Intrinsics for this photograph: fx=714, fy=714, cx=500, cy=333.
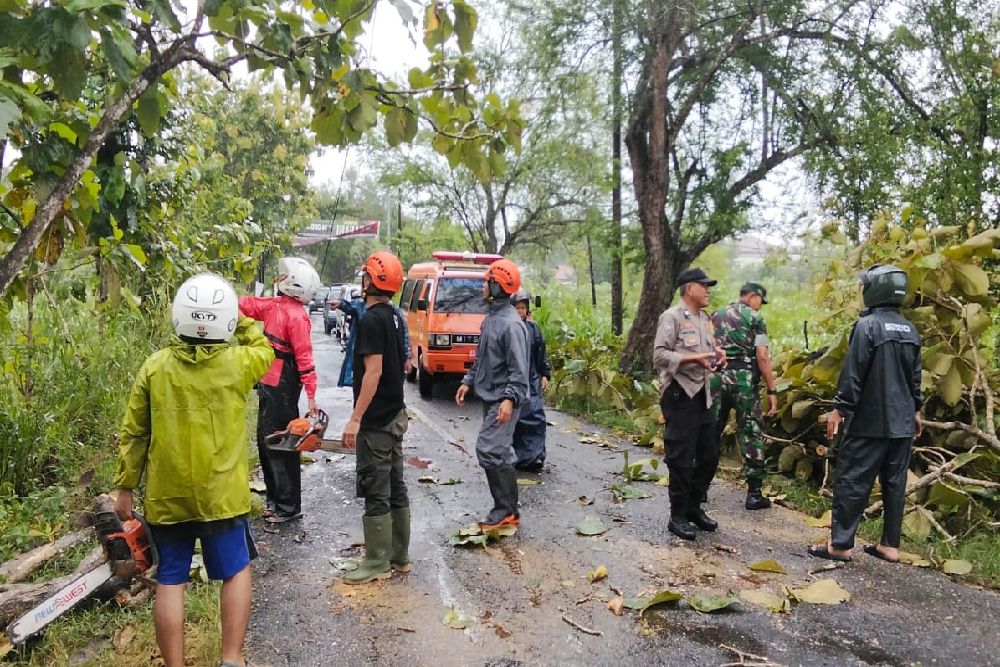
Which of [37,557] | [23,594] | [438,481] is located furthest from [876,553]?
[37,557]

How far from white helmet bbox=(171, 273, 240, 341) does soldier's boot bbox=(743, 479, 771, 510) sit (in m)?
4.64

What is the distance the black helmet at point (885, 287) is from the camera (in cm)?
480

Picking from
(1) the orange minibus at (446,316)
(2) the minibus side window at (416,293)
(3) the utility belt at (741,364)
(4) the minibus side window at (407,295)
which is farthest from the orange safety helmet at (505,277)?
(4) the minibus side window at (407,295)

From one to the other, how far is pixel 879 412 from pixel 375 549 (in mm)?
3382

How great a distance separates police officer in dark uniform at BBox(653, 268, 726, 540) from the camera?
5094mm

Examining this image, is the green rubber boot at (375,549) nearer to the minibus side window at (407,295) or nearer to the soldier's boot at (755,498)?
the soldier's boot at (755,498)

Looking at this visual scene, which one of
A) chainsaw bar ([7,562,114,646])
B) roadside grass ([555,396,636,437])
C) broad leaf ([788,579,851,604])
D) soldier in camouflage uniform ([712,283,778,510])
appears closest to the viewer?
chainsaw bar ([7,562,114,646])

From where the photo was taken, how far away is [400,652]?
356 cm

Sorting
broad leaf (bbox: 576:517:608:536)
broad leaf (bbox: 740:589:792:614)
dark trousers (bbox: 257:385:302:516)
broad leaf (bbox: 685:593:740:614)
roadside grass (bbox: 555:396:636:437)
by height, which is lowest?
broad leaf (bbox: 740:589:792:614)

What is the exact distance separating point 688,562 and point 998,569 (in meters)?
1.97

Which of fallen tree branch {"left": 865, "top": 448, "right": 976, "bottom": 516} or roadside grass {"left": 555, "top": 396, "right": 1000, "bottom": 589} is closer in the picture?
roadside grass {"left": 555, "top": 396, "right": 1000, "bottom": 589}

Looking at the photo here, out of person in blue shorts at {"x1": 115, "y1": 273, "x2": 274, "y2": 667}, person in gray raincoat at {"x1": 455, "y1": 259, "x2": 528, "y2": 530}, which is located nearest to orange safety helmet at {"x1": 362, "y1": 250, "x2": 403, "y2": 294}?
person in gray raincoat at {"x1": 455, "y1": 259, "x2": 528, "y2": 530}

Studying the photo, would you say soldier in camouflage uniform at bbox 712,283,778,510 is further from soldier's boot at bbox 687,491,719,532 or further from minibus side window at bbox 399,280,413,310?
minibus side window at bbox 399,280,413,310

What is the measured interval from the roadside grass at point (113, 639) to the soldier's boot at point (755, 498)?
13.9 feet
